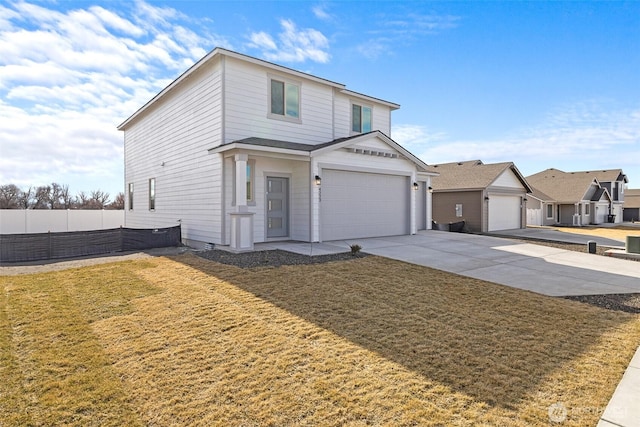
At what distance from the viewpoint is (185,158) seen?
13484 mm

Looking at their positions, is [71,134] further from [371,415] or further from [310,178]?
[371,415]

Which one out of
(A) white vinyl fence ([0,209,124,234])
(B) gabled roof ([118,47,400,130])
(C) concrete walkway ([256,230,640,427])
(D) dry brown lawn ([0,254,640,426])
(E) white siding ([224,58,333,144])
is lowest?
(D) dry brown lawn ([0,254,640,426])

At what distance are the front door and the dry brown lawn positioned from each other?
5425 mm

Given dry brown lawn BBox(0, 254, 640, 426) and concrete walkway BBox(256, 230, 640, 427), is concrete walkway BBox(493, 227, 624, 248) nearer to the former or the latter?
concrete walkway BBox(256, 230, 640, 427)

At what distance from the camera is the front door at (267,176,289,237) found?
39.9ft

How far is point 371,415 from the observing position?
2.79m

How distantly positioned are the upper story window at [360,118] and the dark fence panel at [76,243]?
9056 mm

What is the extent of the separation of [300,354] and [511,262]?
8.27 meters

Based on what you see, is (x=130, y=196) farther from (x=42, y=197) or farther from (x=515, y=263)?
(x=42, y=197)

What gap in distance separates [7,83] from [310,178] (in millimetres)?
11147

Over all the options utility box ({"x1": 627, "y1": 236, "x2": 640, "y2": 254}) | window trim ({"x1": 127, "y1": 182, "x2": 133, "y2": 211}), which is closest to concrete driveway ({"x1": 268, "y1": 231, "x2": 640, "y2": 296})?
utility box ({"x1": 627, "y1": 236, "x2": 640, "y2": 254})

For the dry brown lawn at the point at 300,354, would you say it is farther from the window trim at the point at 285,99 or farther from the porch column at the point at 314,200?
the window trim at the point at 285,99

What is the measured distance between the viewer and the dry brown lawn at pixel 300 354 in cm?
289

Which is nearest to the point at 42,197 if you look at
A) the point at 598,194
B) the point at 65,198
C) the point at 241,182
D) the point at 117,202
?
the point at 65,198
